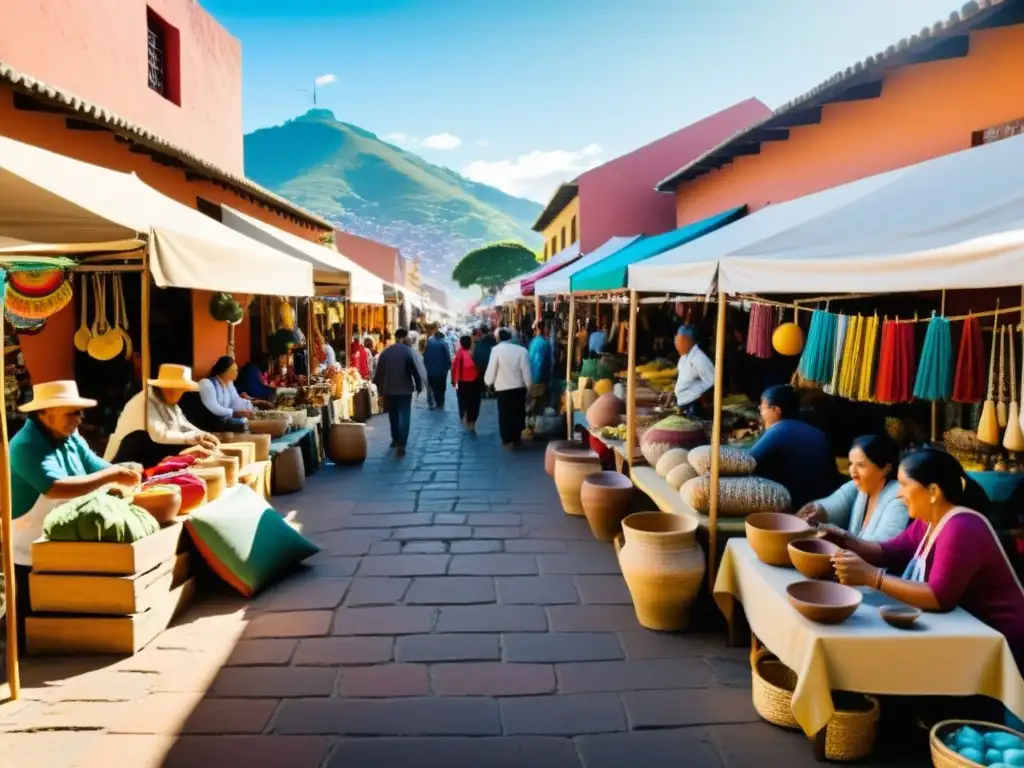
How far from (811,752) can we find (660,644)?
3.74 ft

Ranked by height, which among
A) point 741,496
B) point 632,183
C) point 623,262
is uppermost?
point 632,183

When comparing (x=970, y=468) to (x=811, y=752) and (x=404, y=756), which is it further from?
(x=404, y=756)

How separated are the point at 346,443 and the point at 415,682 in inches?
218

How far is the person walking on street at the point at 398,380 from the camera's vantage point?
9562 mm

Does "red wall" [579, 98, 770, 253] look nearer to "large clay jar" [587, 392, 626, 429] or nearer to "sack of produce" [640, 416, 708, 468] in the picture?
"large clay jar" [587, 392, 626, 429]

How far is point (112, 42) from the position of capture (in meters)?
10.0

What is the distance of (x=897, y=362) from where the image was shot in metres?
4.52

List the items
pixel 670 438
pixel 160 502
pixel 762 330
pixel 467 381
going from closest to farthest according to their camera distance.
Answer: pixel 160 502, pixel 670 438, pixel 762 330, pixel 467 381

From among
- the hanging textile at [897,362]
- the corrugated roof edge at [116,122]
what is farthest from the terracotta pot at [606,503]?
the corrugated roof edge at [116,122]

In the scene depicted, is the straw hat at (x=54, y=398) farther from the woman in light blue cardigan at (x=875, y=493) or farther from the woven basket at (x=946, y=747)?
the woven basket at (x=946, y=747)

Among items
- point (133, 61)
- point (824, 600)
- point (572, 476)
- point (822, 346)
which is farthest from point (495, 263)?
point (824, 600)

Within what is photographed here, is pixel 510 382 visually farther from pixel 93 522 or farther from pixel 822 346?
pixel 93 522

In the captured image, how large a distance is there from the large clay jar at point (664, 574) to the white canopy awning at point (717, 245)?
1319 mm

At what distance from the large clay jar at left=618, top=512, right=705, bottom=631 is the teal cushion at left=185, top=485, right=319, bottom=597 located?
7.08 ft
